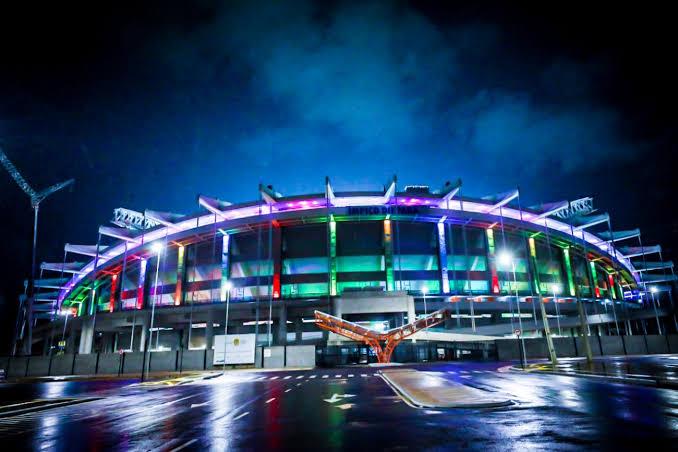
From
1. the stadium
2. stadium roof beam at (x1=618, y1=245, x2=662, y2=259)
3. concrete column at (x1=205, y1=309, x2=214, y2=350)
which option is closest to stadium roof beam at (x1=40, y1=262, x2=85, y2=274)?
the stadium

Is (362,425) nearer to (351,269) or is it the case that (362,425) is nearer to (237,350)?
(237,350)

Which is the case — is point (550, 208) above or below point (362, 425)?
above

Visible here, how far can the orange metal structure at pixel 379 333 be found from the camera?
4594 centimetres

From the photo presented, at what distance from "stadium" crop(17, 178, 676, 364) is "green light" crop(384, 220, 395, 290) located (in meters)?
0.17

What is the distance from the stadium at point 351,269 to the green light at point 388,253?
0.55ft

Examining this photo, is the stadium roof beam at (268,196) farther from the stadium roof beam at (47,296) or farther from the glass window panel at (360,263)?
the stadium roof beam at (47,296)

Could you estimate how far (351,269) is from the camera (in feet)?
220

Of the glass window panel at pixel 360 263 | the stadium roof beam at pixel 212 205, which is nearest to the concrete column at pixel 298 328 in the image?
the glass window panel at pixel 360 263

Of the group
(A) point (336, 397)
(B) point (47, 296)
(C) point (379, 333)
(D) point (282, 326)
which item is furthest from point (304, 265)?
(B) point (47, 296)

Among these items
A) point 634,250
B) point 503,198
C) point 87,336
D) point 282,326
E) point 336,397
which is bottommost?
point 336,397

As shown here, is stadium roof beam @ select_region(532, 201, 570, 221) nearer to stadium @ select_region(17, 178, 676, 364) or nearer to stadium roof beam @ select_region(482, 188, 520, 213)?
stadium @ select_region(17, 178, 676, 364)

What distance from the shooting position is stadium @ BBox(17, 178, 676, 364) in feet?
204

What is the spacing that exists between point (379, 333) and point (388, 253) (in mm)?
19569

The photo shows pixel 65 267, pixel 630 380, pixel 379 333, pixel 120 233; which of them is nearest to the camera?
pixel 630 380
